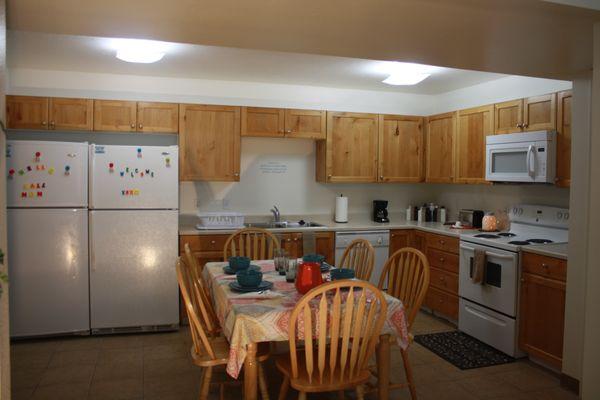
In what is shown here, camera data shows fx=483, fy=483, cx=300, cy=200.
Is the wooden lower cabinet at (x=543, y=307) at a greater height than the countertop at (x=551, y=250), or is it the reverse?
the countertop at (x=551, y=250)

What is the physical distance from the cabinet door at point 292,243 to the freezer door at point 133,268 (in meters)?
1.00

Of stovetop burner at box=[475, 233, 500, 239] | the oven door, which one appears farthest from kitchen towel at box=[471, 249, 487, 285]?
stovetop burner at box=[475, 233, 500, 239]

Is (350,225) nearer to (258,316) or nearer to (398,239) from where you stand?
(398,239)

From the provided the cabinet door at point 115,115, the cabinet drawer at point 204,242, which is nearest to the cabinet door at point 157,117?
the cabinet door at point 115,115

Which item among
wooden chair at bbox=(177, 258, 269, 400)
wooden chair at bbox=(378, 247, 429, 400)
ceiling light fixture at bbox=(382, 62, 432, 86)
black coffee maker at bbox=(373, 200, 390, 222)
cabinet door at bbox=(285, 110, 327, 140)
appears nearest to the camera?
wooden chair at bbox=(177, 258, 269, 400)

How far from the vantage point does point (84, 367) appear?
3.49 meters

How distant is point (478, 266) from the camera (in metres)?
3.92

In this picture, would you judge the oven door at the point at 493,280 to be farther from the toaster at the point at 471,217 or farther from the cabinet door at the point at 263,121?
the cabinet door at the point at 263,121

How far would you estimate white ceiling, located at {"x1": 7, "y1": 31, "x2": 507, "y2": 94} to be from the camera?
3.62m

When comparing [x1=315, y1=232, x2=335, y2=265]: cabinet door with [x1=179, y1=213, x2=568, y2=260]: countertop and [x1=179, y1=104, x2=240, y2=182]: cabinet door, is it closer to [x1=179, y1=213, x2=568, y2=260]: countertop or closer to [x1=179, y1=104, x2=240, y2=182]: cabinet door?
[x1=179, y1=213, x2=568, y2=260]: countertop

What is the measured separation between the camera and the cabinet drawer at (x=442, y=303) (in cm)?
439

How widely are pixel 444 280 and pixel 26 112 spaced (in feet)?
13.3

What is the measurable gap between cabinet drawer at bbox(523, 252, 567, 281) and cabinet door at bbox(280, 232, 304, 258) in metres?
1.98

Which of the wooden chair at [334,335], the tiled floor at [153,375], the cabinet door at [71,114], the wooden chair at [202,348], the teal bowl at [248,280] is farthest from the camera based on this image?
the cabinet door at [71,114]
